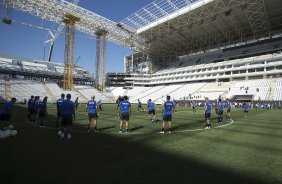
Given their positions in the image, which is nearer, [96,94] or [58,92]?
[58,92]

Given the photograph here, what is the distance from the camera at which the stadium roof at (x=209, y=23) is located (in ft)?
167

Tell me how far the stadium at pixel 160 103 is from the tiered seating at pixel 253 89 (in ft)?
0.84

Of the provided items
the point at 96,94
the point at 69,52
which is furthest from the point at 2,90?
the point at 96,94

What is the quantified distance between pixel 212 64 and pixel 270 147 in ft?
230

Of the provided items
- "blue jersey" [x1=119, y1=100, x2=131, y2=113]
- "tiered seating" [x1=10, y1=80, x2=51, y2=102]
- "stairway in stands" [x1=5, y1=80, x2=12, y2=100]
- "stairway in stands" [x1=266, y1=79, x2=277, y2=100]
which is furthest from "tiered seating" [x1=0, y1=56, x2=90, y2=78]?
"blue jersey" [x1=119, y1=100, x2=131, y2=113]

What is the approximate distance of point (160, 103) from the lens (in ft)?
217

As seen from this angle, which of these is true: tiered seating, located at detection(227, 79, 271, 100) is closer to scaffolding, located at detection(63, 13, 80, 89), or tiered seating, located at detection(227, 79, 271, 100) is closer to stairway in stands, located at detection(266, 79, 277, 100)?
stairway in stands, located at detection(266, 79, 277, 100)

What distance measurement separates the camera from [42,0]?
49812 mm

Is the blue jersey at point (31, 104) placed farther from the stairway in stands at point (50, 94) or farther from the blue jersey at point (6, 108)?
the stairway in stands at point (50, 94)

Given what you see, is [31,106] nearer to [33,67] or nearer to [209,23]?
[209,23]

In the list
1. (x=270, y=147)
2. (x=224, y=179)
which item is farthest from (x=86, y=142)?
(x=270, y=147)

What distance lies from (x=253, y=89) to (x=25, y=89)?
6096cm

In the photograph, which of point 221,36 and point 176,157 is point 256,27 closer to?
point 221,36

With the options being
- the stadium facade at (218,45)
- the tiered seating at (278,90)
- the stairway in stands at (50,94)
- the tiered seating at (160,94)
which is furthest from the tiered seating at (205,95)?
the stairway in stands at (50,94)
